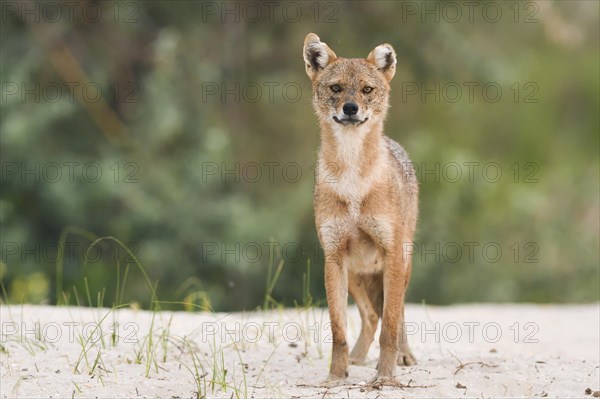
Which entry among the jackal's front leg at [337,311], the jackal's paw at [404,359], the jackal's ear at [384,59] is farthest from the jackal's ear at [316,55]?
the jackal's paw at [404,359]

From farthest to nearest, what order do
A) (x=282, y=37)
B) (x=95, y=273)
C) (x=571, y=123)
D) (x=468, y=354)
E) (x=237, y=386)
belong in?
(x=571, y=123) → (x=282, y=37) → (x=95, y=273) → (x=468, y=354) → (x=237, y=386)

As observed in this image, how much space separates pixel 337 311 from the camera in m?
6.36

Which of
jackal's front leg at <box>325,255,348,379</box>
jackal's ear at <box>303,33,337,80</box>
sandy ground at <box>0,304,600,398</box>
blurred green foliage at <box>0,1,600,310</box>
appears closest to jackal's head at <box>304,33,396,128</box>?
jackal's ear at <box>303,33,337,80</box>

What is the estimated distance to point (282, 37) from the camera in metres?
15.0

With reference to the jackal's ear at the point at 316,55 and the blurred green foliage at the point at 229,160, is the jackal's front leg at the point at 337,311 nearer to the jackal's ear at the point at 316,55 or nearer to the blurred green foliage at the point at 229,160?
the jackal's ear at the point at 316,55

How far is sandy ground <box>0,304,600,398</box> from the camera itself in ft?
19.2

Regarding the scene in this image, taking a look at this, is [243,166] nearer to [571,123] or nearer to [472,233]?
[472,233]

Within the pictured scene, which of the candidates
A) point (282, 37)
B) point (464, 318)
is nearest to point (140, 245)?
point (282, 37)

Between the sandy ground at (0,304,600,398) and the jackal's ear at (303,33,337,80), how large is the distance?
1855 mm

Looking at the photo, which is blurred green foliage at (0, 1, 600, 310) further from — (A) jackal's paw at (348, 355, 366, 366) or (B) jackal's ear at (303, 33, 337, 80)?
(B) jackal's ear at (303, 33, 337, 80)

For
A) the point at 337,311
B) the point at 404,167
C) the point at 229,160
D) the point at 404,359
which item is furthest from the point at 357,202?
the point at 229,160

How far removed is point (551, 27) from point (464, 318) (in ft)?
18.4

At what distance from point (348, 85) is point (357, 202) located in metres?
0.74

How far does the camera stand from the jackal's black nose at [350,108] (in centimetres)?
623
